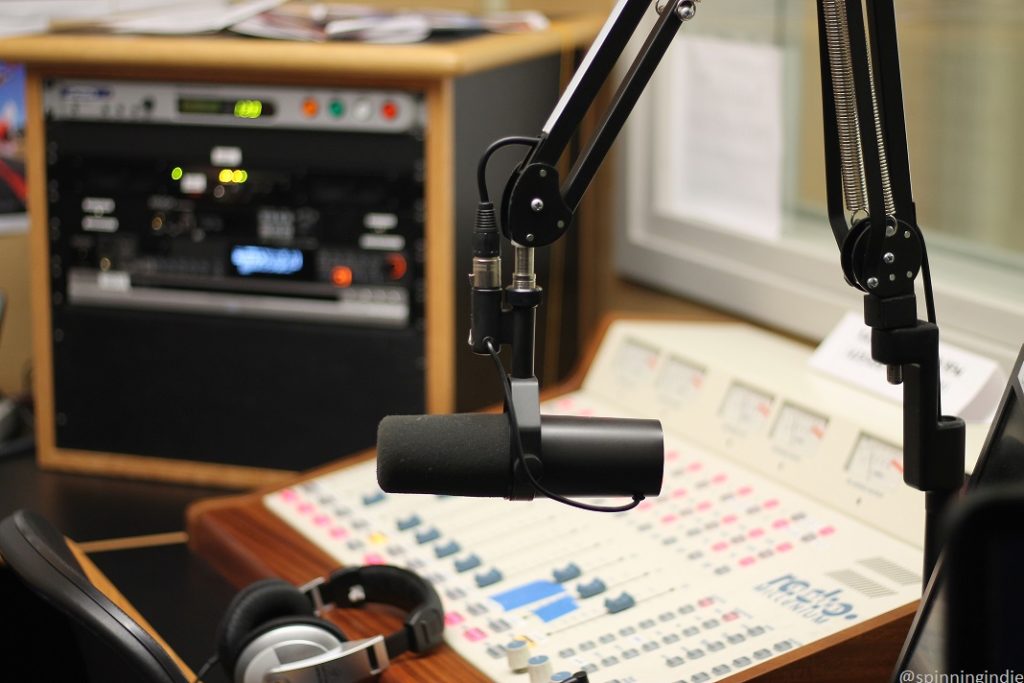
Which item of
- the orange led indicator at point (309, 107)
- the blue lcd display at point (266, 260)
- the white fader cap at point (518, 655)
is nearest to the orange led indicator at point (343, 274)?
the blue lcd display at point (266, 260)

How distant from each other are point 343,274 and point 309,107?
0.19 meters

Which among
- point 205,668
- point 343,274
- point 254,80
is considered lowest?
point 205,668

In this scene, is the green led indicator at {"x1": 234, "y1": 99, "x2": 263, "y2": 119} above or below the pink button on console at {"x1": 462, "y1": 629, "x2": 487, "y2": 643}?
above

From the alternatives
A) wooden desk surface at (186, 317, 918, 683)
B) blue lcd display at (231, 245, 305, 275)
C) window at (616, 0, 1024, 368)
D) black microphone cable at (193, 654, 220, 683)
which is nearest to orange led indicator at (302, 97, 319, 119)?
blue lcd display at (231, 245, 305, 275)

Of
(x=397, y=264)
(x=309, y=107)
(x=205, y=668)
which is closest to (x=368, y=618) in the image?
(x=205, y=668)

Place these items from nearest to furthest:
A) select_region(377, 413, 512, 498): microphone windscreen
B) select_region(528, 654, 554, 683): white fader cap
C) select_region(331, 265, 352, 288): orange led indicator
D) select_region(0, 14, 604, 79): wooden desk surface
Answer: select_region(377, 413, 512, 498): microphone windscreen
select_region(528, 654, 554, 683): white fader cap
select_region(0, 14, 604, 79): wooden desk surface
select_region(331, 265, 352, 288): orange led indicator

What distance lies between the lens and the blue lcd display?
1.41 m

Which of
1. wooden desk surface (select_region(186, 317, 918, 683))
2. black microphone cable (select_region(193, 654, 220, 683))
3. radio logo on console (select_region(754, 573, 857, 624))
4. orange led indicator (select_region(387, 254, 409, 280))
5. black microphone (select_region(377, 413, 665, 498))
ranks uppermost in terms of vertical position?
black microphone (select_region(377, 413, 665, 498))

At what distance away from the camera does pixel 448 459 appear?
73cm

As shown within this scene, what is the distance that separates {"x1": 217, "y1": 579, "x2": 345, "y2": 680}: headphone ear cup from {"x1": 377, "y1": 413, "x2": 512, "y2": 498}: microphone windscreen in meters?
0.27

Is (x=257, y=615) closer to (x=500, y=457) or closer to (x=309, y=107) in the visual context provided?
(x=500, y=457)

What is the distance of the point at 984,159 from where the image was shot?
142 cm

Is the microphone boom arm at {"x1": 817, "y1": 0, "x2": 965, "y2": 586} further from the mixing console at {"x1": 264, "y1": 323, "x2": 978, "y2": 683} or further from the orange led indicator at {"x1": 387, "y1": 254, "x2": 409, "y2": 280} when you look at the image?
the orange led indicator at {"x1": 387, "y1": 254, "x2": 409, "y2": 280}

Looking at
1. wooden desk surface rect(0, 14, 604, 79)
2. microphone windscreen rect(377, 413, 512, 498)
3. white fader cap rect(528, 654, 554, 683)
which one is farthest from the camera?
wooden desk surface rect(0, 14, 604, 79)
